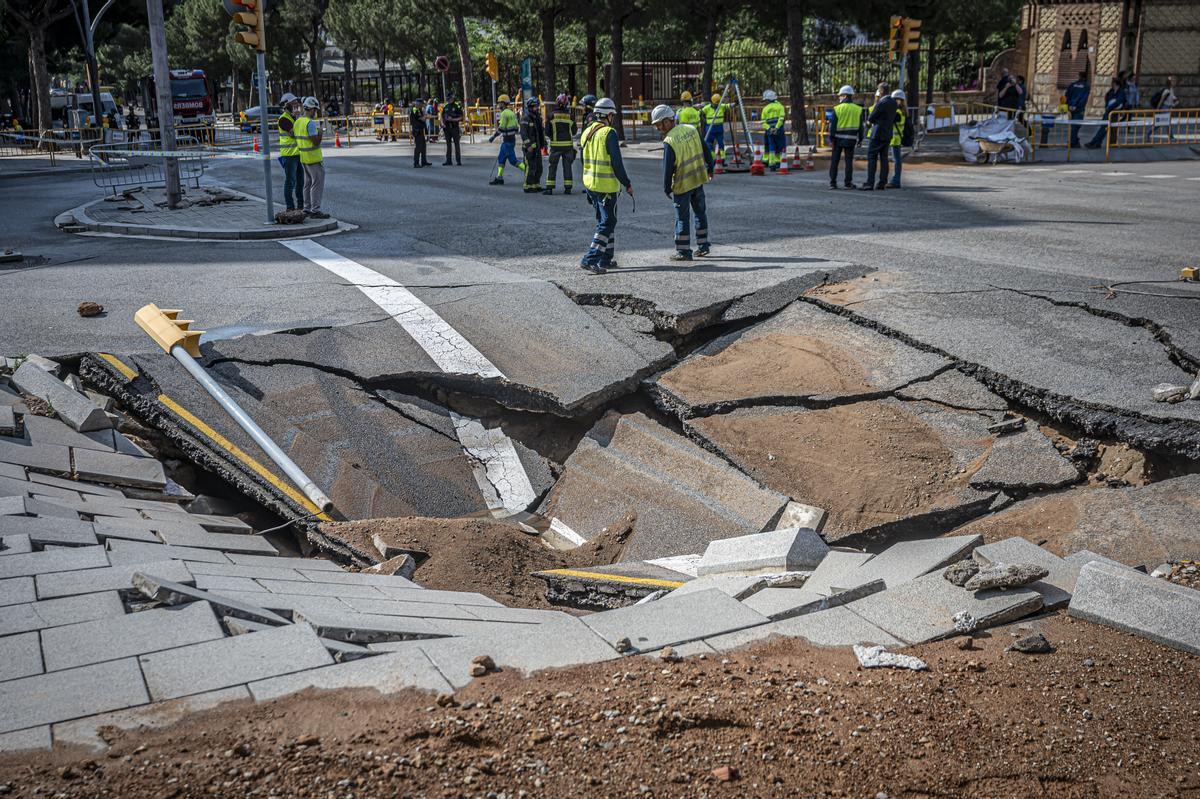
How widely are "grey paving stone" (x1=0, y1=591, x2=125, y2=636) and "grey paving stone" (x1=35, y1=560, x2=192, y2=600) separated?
67 millimetres

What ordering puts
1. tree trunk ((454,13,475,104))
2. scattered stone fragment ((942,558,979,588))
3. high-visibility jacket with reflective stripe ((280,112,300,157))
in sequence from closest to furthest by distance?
scattered stone fragment ((942,558,979,588)) → high-visibility jacket with reflective stripe ((280,112,300,157)) → tree trunk ((454,13,475,104))

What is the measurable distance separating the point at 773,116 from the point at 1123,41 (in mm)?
20307

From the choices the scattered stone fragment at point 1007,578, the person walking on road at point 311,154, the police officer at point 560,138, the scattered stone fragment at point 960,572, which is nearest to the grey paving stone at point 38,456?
the scattered stone fragment at point 960,572

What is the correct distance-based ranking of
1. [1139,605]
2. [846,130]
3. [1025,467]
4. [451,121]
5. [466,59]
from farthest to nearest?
[466,59]
[451,121]
[846,130]
[1025,467]
[1139,605]

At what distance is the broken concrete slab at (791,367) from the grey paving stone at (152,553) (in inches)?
136

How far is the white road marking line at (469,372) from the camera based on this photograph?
24.5 feet

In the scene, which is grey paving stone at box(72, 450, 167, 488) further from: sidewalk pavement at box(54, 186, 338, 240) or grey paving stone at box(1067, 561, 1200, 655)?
sidewalk pavement at box(54, 186, 338, 240)

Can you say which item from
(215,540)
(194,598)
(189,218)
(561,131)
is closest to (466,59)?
(561,131)

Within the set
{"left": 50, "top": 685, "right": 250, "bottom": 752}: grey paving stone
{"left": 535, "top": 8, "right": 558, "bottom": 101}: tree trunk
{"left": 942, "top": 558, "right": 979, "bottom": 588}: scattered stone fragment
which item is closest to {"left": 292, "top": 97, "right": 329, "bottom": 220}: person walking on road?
{"left": 942, "top": 558, "right": 979, "bottom": 588}: scattered stone fragment

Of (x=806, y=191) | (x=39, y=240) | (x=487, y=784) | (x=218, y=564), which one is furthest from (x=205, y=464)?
(x=806, y=191)

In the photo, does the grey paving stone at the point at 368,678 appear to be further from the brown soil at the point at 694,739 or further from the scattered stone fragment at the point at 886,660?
the scattered stone fragment at the point at 886,660

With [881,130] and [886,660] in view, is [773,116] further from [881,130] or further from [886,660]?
[886,660]

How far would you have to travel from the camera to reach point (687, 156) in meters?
10.8

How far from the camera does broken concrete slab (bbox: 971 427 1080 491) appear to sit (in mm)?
5984
